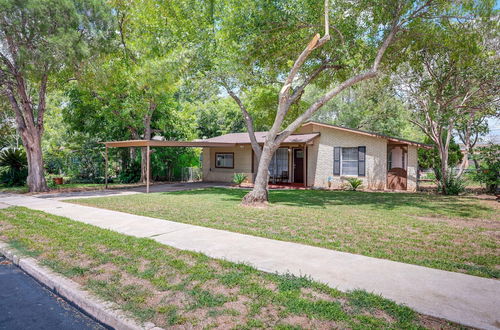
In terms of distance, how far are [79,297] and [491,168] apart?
1697 cm

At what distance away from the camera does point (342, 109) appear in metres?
33.3

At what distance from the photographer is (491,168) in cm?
1477

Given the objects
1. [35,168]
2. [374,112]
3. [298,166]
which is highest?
[374,112]

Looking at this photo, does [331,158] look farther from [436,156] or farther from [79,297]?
[79,297]

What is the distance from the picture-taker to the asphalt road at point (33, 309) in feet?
11.7

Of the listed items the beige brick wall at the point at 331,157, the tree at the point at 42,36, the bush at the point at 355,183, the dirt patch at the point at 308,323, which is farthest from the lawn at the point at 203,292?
the beige brick wall at the point at 331,157

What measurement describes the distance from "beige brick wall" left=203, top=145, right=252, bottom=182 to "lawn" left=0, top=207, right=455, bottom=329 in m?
15.2

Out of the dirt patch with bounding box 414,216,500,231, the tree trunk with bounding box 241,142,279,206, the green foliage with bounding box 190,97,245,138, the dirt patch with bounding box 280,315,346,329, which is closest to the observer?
the dirt patch with bounding box 280,315,346,329

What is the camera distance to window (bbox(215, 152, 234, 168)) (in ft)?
71.8

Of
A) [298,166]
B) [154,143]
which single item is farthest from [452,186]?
[154,143]

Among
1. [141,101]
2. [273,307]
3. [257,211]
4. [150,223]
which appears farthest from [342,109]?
[273,307]

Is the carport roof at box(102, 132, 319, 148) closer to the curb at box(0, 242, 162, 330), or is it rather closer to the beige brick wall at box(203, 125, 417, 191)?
the beige brick wall at box(203, 125, 417, 191)

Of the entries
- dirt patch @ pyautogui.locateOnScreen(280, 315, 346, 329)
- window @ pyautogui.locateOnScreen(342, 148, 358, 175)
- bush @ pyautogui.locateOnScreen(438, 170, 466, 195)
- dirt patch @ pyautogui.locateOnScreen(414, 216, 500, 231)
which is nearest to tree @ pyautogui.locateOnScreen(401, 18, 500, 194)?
bush @ pyautogui.locateOnScreen(438, 170, 466, 195)

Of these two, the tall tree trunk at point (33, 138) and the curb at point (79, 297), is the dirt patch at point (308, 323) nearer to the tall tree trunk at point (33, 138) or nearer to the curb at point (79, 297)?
the curb at point (79, 297)
